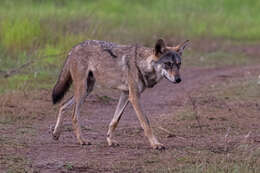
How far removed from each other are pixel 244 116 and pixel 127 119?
1.50m

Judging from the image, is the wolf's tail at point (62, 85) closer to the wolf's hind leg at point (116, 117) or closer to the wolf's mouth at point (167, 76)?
the wolf's hind leg at point (116, 117)

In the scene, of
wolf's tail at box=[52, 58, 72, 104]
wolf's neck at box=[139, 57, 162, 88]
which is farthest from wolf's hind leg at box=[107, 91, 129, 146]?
wolf's tail at box=[52, 58, 72, 104]

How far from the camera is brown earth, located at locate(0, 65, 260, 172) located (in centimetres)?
598

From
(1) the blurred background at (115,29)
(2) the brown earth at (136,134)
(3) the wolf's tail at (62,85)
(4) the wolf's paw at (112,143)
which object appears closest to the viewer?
(2) the brown earth at (136,134)

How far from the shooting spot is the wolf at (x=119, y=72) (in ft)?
22.0

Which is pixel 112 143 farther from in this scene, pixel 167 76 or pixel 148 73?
pixel 167 76

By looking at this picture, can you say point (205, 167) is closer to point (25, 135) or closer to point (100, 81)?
point (100, 81)

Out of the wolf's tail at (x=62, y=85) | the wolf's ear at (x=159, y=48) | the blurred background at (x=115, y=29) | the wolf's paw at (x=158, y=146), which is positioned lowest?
the wolf's paw at (x=158, y=146)

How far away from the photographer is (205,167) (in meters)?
5.64

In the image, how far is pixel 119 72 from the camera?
7004 mm

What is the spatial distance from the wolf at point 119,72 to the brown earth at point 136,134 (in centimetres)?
29

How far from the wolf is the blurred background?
2.18 m

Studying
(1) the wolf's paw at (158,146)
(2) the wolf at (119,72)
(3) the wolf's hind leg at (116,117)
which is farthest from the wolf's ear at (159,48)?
(1) the wolf's paw at (158,146)

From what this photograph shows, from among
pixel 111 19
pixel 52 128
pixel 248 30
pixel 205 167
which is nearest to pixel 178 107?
pixel 52 128
